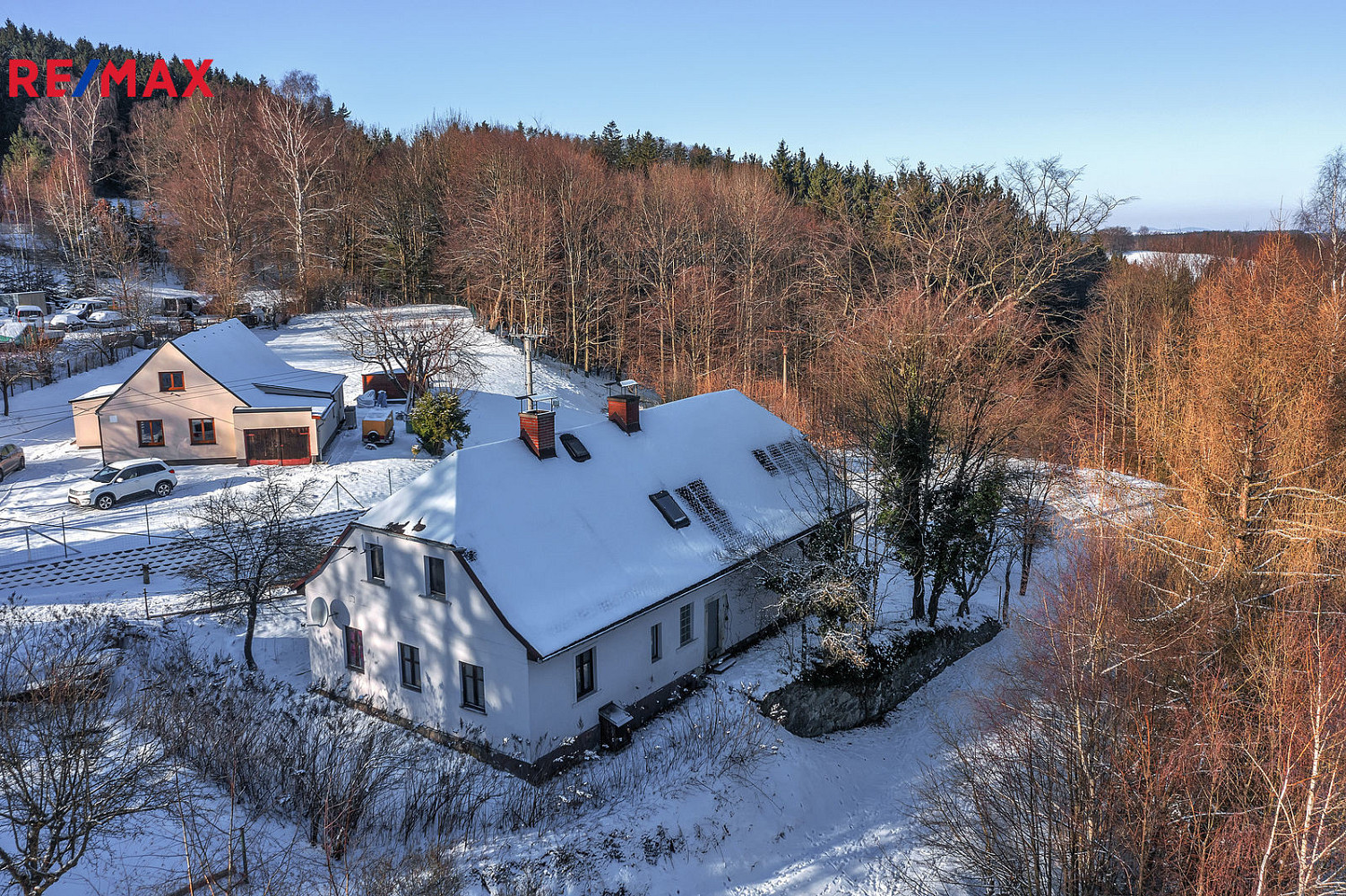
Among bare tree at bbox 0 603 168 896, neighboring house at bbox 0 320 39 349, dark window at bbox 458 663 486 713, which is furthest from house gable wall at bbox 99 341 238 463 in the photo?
dark window at bbox 458 663 486 713

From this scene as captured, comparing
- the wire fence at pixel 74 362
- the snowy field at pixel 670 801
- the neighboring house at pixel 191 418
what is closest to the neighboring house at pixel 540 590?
the snowy field at pixel 670 801

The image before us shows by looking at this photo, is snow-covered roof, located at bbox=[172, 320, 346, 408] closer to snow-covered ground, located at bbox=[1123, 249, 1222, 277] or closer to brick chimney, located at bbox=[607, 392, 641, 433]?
brick chimney, located at bbox=[607, 392, 641, 433]

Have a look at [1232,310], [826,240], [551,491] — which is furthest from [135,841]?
[826,240]

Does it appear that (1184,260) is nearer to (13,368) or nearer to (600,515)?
(600,515)

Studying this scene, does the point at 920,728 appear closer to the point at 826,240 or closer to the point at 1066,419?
the point at 1066,419

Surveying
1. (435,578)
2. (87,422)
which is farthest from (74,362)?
(435,578)

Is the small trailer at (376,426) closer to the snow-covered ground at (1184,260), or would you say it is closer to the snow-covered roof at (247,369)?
the snow-covered roof at (247,369)
